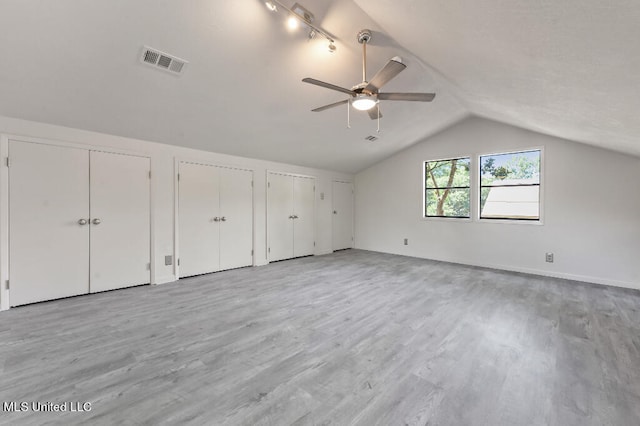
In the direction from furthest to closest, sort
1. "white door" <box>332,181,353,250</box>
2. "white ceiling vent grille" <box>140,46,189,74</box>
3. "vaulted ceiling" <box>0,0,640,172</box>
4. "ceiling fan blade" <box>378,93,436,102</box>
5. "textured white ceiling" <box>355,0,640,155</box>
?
"white door" <box>332,181,353,250</box> < "ceiling fan blade" <box>378,93,436,102</box> < "white ceiling vent grille" <box>140,46,189,74</box> < "vaulted ceiling" <box>0,0,640,172</box> < "textured white ceiling" <box>355,0,640,155</box>

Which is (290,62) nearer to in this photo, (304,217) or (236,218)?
(236,218)

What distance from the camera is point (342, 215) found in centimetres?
733

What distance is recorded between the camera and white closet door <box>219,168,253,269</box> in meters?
4.90

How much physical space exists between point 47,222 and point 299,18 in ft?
12.4

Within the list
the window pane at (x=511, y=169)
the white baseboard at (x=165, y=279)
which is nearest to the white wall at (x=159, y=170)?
the white baseboard at (x=165, y=279)

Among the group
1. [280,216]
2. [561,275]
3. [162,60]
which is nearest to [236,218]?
[280,216]

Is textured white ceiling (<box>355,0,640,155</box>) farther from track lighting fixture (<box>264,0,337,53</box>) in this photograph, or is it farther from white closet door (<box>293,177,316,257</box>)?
white closet door (<box>293,177,316,257</box>)

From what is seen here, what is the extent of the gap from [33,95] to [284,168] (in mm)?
3808

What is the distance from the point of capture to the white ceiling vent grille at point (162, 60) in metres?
2.53

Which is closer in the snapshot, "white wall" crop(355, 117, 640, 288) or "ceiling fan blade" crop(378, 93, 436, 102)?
"ceiling fan blade" crop(378, 93, 436, 102)

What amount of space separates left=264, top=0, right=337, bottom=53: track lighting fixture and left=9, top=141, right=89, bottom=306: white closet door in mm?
3106

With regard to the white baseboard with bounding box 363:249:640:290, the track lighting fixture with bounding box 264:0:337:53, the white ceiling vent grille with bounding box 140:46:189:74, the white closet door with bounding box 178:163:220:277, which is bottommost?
the white baseboard with bounding box 363:249:640:290

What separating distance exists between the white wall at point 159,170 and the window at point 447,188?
8.74 feet

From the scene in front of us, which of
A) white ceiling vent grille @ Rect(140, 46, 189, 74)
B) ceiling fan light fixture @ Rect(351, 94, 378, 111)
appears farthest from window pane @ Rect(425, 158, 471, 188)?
white ceiling vent grille @ Rect(140, 46, 189, 74)
